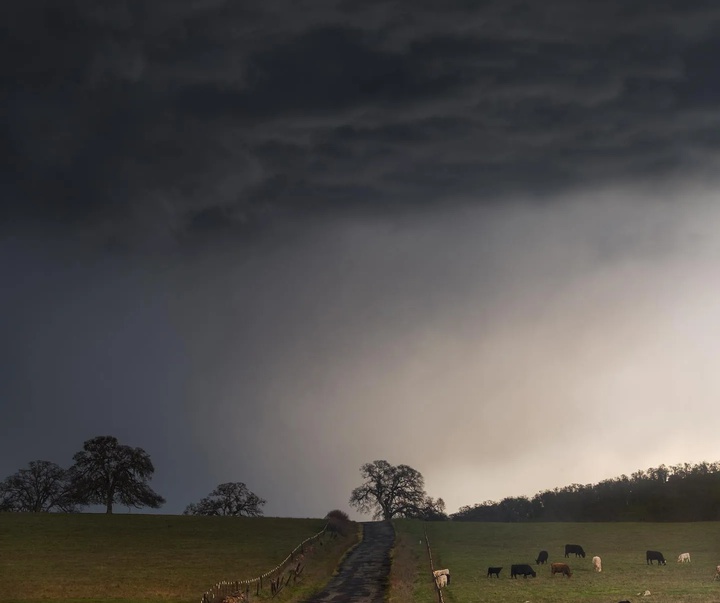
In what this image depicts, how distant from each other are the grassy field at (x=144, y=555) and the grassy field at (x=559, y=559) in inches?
336

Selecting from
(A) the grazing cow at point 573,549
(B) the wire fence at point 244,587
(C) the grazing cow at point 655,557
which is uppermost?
(B) the wire fence at point 244,587

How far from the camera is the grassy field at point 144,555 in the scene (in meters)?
53.0

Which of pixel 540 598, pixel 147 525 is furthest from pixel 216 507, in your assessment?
pixel 540 598

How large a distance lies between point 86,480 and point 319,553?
201 ft

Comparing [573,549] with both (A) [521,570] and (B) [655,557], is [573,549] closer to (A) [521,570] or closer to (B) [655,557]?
(B) [655,557]

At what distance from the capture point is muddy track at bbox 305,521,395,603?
163ft

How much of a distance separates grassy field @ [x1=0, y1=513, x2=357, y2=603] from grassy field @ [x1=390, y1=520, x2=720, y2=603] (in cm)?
854

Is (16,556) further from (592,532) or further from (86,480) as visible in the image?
(592,532)

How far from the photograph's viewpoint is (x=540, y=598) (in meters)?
46.0

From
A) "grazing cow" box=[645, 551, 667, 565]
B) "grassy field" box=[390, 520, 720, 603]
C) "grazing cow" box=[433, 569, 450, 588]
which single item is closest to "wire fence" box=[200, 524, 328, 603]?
"grassy field" box=[390, 520, 720, 603]

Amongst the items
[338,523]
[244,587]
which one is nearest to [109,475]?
[338,523]

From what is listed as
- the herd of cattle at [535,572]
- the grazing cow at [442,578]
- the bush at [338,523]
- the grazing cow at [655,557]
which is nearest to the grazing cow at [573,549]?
the herd of cattle at [535,572]

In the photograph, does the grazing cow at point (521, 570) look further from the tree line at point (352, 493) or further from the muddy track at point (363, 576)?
the tree line at point (352, 493)

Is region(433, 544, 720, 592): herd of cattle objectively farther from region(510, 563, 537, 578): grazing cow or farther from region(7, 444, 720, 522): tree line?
region(7, 444, 720, 522): tree line
